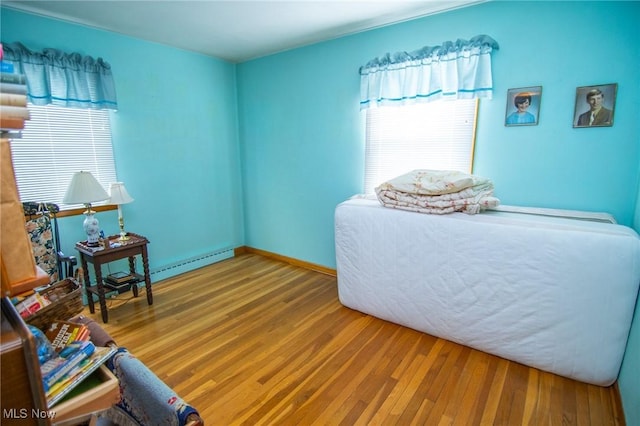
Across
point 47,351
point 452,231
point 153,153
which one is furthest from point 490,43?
point 153,153

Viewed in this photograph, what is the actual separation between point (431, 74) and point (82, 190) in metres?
2.88

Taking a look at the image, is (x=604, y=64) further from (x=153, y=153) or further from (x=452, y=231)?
(x=153, y=153)

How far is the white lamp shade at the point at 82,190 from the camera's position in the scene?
93.7 inches

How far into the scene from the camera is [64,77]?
2.57 metres

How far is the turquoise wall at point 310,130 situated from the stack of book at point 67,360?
2119 mm

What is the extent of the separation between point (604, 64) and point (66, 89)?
3.95 metres

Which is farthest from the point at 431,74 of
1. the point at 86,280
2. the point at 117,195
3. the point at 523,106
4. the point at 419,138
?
the point at 86,280

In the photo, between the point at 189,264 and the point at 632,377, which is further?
the point at 189,264

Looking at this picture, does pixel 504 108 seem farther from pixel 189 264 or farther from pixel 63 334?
pixel 189 264

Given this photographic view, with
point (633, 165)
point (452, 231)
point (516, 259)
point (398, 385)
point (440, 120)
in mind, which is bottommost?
point (398, 385)

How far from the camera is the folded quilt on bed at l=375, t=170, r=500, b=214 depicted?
6.98 feet

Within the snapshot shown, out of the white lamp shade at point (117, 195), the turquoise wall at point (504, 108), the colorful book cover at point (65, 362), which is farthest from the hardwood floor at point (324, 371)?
the colorful book cover at point (65, 362)

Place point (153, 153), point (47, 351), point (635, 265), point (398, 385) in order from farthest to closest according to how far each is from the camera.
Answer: point (153, 153) < point (398, 385) < point (635, 265) < point (47, 351)

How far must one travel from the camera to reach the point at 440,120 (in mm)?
2596
